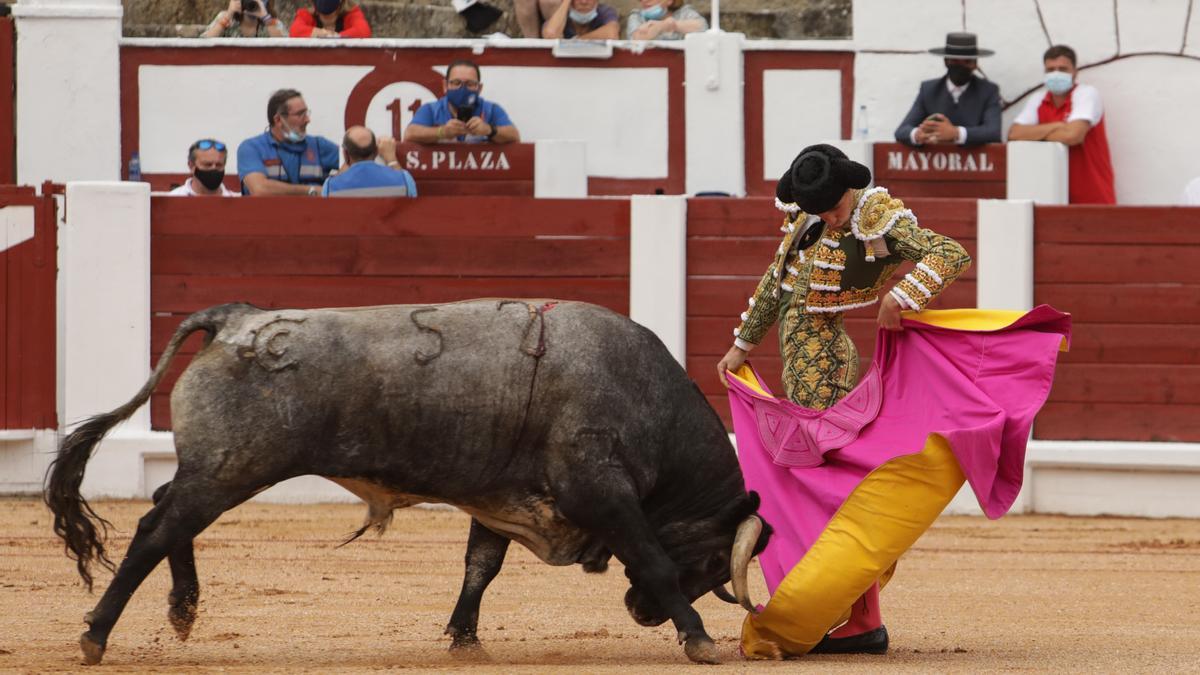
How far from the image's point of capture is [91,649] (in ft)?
15.1

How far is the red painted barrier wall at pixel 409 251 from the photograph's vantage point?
8547 mm

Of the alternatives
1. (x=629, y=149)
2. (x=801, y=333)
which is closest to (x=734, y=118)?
(x=629, y=149)

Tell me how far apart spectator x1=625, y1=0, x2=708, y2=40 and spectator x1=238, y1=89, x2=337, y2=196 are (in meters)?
2.40

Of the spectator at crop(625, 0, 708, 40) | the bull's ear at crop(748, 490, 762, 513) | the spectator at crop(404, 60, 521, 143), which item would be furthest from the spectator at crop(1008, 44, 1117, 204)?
the bull's ear at crop(748, 490, 762, 513)

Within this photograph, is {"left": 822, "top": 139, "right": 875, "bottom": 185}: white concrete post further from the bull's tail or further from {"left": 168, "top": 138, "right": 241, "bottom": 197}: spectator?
the bull's tail

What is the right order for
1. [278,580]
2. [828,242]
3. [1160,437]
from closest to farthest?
[828,242] < [278,580] < [1160,437]

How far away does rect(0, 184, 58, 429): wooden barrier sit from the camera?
8.56 metres

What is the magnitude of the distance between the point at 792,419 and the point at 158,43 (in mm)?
6659

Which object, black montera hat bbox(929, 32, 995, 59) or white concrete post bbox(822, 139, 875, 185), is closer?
white concrete post bbox(822, 139, 875, 185)

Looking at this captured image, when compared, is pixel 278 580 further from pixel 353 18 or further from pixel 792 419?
pixel 353 18

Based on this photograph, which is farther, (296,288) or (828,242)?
(296,288)

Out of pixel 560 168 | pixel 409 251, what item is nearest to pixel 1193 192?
pixel 560 168

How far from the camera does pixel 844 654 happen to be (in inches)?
199

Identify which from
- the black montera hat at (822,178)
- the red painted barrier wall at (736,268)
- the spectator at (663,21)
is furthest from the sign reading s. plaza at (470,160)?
the black montera hat at (822,178)
